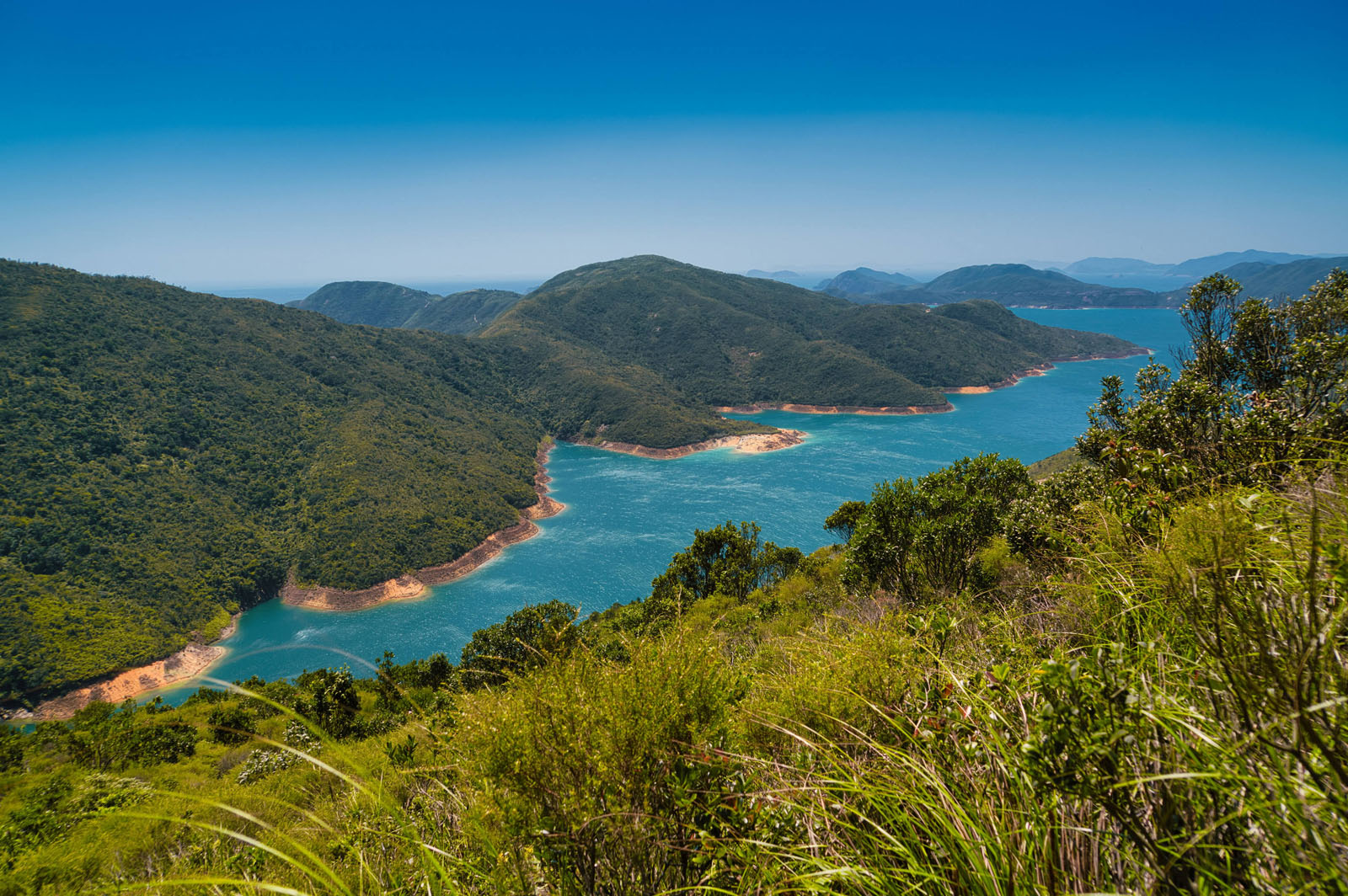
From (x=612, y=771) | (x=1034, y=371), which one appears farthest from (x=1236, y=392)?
(x=1034, y=371)

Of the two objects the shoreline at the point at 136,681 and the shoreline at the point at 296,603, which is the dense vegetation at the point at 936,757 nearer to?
the shoreline at the point at 136,681

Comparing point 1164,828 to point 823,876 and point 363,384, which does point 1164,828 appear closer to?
point 823,876

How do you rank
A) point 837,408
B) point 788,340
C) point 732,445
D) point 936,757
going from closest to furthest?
point 936,757
point 732,445
point 837,408
point 788,340

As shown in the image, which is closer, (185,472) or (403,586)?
(403,586)

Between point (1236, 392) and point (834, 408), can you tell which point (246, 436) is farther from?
point (834, 408)

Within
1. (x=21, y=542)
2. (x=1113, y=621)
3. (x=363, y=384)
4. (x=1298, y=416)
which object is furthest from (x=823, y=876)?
(x=363, y=384)

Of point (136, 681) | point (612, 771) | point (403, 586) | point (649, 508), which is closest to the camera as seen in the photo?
point (612, 771)
